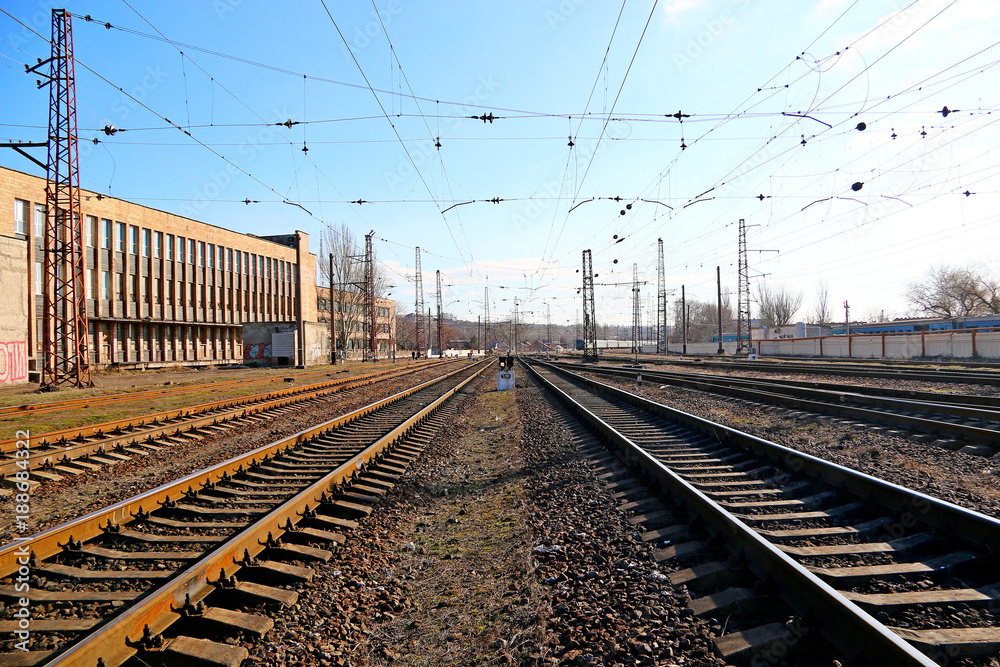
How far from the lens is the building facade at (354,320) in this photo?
6925cm

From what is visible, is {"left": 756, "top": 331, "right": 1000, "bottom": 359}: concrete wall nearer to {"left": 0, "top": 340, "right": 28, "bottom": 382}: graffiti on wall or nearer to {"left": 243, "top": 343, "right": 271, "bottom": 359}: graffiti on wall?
{"left": 243, "top": 343, "right": 271, "bottom": 359}: graffiti on wall

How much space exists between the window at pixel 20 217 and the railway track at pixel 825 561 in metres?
39.6

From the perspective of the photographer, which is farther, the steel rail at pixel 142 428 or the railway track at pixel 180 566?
the steel rail at pixel 142 428

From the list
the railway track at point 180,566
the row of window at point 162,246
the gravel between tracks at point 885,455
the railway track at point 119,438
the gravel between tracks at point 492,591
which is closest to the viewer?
the railway track at point 180,566

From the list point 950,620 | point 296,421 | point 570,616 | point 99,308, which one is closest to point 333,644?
point 570,616

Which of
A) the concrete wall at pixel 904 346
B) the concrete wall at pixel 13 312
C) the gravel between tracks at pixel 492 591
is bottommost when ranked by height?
the gravel between tracks at pixel 492 591

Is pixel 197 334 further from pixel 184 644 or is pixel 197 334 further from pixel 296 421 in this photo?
pixel 184 644

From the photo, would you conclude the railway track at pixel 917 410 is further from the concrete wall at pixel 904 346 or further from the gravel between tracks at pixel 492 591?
the concrete wall at pixel 904 346

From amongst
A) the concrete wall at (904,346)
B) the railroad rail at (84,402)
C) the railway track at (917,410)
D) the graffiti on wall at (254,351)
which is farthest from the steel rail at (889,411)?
the graffiti on wall at (254,351)

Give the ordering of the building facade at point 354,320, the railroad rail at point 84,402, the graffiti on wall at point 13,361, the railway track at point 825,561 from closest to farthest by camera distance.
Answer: the railway track at point 825,561 < the railroad rail at point 84,402 < the graffiti on wall at point 13,361 < the building facade at point 354,320

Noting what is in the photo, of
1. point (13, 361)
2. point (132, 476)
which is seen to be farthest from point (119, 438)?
point (13, 361)

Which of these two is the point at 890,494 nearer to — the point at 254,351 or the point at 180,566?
the point at 180,566

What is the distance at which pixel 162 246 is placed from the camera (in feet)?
143

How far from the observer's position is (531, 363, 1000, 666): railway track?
116 inches
